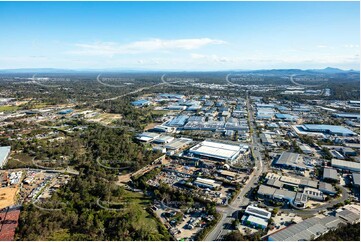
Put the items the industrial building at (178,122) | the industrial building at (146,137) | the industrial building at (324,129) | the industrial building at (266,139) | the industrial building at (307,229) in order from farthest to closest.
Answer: the industrial building at (178,122) < the industrial building at (324,129) < the industrial building at (146,137) < the industrial building at (266,139) < the industrial building at (307,229)

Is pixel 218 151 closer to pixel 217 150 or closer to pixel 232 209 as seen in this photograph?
pixel 217 150

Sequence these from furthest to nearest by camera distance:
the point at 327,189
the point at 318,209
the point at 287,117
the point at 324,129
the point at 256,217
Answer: the point at 287,117 → the point at 324,129 → the point at 327,189 → the point at 318,209 → the point at 256,217

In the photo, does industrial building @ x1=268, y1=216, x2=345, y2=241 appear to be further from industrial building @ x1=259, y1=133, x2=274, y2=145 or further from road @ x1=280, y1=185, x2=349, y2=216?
industrial building @ x1=259, y1=133, x2=274, y2=145

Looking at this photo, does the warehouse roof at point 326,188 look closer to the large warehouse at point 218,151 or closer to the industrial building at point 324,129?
the large warehouse at point 218,151

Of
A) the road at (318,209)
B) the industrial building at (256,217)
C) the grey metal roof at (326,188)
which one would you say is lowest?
the road at (318,209)

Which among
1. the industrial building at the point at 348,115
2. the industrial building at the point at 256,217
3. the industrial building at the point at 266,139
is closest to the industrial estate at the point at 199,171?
the industrial building at the point at 256,217

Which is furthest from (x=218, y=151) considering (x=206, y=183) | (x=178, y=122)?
(x=178, y=122)

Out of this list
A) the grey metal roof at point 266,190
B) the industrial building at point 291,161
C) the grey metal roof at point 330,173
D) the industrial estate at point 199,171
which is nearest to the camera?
the industrial estate at point 199,171
